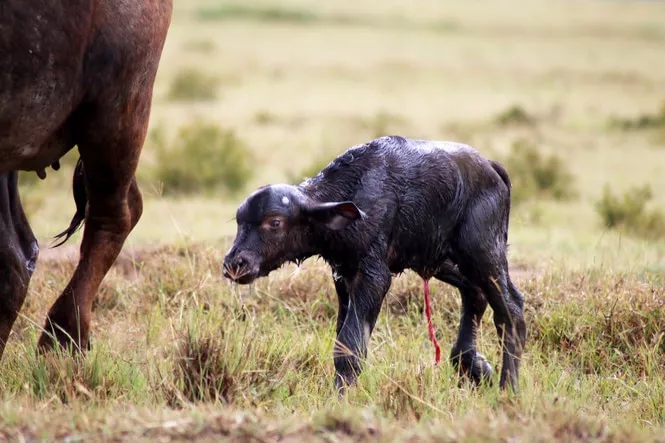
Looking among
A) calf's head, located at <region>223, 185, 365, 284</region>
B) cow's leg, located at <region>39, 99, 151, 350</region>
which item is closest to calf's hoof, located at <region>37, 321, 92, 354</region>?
cow's leg, located at <region>39, 99, 151, 350</region>

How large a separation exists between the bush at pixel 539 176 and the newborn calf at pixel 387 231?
931cm

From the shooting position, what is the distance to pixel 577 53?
159 ft

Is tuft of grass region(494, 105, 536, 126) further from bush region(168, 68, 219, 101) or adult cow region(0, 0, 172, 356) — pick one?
adult cow region(0, 0, 172, 356)

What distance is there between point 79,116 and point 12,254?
868 mm

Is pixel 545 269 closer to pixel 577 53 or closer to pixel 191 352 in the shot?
pixel 191 352

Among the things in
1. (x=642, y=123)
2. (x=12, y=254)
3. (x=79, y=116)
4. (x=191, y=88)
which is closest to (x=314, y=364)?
(x=12, y=254)

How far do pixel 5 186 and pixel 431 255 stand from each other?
95.5 inches

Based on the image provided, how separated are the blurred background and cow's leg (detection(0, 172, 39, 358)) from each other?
3.74 ft

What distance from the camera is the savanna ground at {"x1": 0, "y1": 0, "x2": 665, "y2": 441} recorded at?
4297mm

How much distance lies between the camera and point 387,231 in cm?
534

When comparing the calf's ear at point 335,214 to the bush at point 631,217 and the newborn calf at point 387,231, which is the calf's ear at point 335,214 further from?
the bush at point 631,217

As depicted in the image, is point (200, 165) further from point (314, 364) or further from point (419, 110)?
point (419, 110)

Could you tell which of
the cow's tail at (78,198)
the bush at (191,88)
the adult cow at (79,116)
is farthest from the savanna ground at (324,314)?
the bush at (191,88)

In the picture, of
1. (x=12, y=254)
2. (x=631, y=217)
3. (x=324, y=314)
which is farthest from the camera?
(x=631, y=217)
